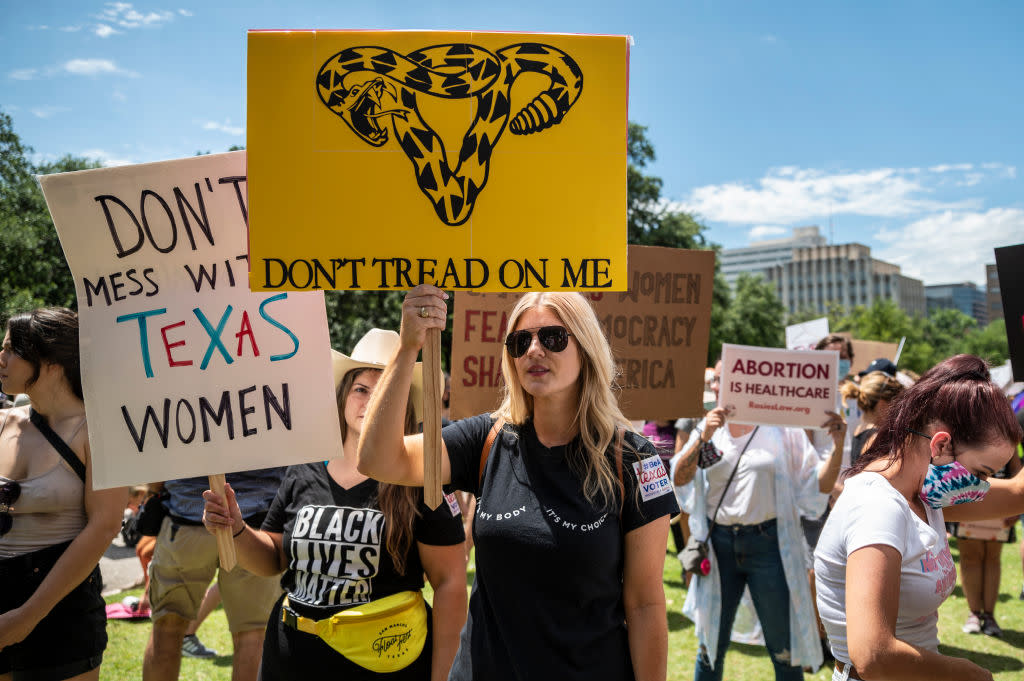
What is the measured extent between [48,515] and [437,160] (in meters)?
2.02

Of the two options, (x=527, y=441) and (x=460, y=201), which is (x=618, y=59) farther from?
(x=527, y=441)

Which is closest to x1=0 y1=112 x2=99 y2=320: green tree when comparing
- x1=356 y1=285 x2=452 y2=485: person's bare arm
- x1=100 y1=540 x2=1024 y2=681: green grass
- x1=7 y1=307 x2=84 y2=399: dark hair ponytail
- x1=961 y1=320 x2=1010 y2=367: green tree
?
x1=100 y1=540 x2=1024 y2=681: green grass

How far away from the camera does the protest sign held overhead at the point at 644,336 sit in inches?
165

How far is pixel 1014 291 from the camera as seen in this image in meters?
3.32

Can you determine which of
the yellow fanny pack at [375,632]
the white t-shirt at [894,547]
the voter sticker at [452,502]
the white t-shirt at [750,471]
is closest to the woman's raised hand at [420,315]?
the voter sticker at [452,502]

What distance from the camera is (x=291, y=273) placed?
2184mm

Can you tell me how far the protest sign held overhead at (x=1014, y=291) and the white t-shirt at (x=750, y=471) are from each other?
1.51 m

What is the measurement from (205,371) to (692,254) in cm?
278

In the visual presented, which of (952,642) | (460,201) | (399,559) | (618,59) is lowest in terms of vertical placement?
(952,642)

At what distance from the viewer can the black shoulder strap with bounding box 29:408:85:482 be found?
113 inches

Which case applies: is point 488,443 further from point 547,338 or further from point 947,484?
point 947,484

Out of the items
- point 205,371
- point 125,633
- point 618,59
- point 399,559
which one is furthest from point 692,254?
point 125,633

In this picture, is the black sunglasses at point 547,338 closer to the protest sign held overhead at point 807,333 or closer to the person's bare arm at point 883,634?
the person's bare arm at point 883,634

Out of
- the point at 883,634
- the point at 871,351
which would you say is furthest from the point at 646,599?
the point at 871,351
